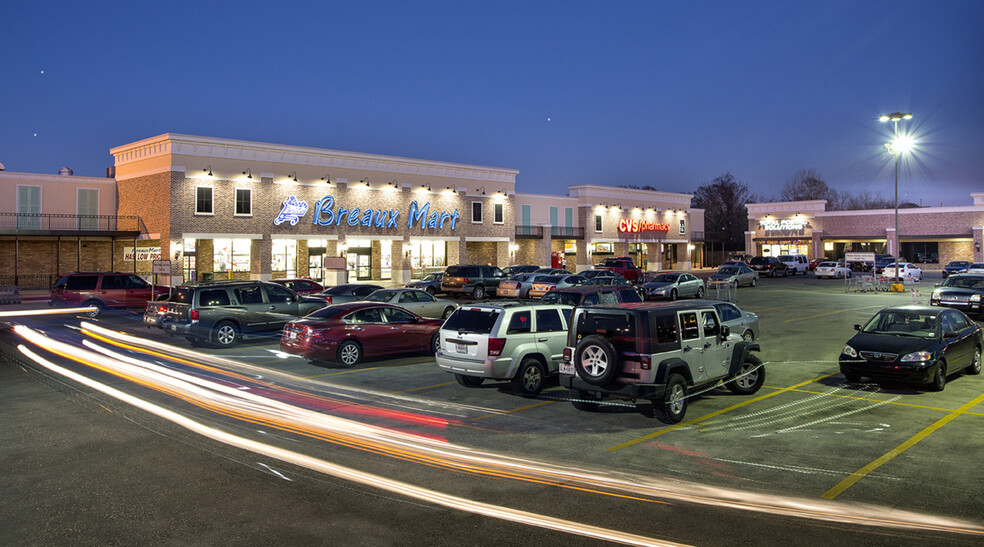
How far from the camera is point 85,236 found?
41500mm

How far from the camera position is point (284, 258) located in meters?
46.7

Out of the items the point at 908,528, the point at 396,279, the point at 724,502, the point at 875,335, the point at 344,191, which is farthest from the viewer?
the point at 396,279

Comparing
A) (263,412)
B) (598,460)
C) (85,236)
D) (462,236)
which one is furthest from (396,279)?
(598,460)

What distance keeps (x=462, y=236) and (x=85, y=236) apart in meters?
26.7

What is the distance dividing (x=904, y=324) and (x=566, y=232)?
52068mm

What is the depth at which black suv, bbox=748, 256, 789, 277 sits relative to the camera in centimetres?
6106

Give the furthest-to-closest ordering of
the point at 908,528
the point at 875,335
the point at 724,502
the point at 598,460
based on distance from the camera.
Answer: the point at 875,335
the point at 598,460
the point at 724,502
the point at 908,528

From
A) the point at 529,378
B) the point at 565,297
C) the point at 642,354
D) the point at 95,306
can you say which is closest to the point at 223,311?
the point at 565,297

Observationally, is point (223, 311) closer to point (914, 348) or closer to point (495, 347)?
point (495, 347)

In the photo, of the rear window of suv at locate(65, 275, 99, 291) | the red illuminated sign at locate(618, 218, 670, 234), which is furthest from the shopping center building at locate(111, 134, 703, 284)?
the red illuminated sign at locate(618, 218, 670, 234)

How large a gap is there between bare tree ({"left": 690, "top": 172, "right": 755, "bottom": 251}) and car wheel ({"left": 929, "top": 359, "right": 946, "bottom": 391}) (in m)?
110

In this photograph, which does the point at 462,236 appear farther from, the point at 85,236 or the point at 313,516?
the point at 313,516

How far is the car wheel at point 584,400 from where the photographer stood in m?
10.9

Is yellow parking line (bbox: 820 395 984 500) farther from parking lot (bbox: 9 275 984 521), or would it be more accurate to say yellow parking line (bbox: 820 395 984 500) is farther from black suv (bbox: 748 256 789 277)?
black suv (bbox: 748 256 789 277)
